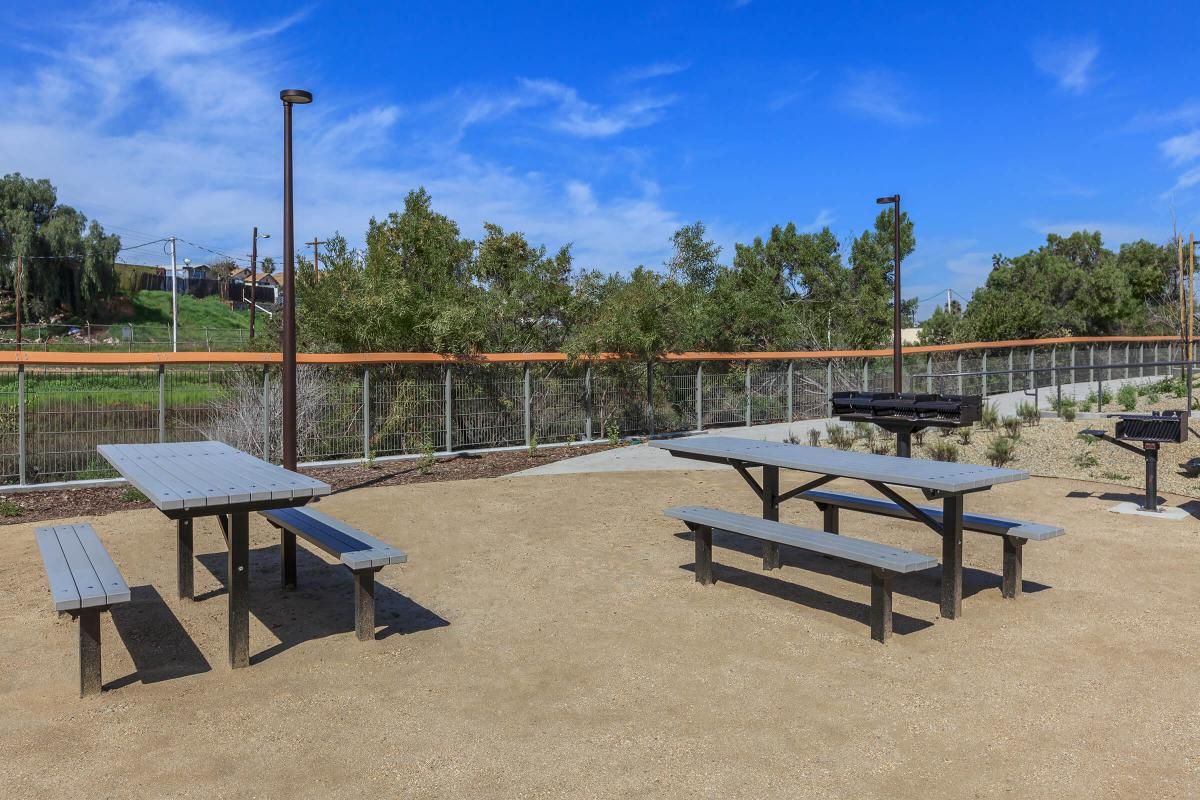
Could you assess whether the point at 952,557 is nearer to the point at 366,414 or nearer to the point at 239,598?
the point at 239,598

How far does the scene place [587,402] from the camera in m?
16.1

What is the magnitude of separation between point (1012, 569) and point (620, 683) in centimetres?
323

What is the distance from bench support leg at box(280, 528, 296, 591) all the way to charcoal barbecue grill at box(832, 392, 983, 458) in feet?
20.0

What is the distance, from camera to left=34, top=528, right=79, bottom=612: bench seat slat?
423cm

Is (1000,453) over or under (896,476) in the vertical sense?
under

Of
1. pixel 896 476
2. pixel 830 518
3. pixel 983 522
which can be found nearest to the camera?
pixel 896 476

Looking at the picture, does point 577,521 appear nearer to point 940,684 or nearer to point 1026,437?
point 940,684

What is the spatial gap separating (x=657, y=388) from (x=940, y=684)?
12799 millimetres

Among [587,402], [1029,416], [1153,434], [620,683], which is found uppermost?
[587,402]

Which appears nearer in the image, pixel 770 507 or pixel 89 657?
pixel 89 657

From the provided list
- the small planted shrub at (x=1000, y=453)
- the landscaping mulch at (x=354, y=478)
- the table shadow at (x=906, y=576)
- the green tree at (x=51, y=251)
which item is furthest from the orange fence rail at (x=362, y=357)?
the green tree at (x=51, y=251)

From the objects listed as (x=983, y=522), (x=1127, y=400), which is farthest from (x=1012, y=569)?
(x=1127, y=400)

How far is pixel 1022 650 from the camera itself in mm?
5148

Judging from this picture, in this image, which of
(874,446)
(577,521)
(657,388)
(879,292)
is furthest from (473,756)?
(879,292)
